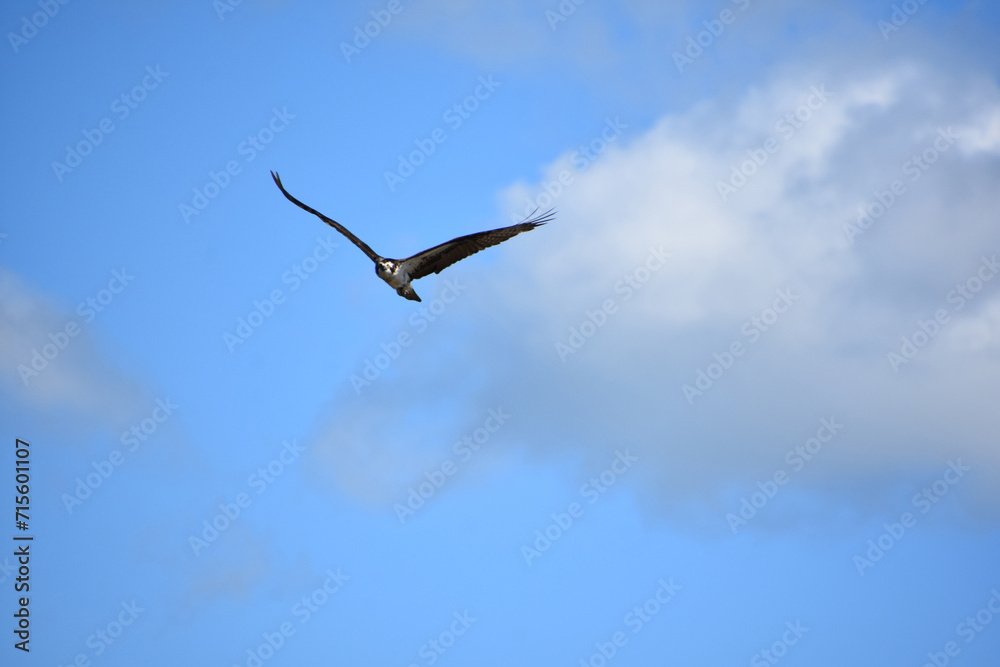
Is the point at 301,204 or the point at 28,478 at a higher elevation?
the point at 301,204

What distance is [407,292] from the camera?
5519 centimetres

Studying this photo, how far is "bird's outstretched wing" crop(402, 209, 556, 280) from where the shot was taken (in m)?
54.2

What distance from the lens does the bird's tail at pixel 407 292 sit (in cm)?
5509

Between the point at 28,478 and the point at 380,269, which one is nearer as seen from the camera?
the point at 380,269

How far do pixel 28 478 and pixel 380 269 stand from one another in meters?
17.6

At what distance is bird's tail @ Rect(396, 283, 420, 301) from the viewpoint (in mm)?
55094

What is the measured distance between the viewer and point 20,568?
64.2 metres

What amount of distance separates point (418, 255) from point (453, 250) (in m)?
1.33

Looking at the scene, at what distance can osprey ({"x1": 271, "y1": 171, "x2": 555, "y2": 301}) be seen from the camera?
54.5m

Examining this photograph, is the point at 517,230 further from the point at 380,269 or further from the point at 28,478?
the point at 28,478

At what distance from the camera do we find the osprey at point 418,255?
2147 inches

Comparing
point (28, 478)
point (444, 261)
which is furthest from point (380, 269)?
point (28, 478)

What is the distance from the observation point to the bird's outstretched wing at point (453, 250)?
54.2 m

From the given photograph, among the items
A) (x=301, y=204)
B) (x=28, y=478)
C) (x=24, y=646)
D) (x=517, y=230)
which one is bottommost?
(x=24, y=646)
